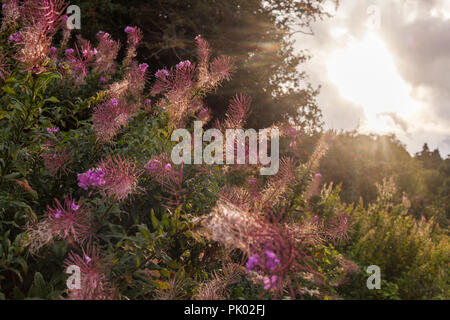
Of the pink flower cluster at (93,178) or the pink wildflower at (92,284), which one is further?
the pink flower cluster at (93,178)

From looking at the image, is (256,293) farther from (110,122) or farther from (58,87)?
(58,87)

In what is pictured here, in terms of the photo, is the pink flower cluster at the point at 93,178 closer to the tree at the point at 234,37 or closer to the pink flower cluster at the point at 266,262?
the pink flower cluster at the point at 266,262

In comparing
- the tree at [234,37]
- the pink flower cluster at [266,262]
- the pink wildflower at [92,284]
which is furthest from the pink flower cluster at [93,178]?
the tree at [234,37]

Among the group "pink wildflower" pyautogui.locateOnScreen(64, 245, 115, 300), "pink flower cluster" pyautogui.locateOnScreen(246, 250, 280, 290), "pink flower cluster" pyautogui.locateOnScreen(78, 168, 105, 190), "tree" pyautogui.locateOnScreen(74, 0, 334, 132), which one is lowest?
"pink wildflower" pyautogui.locateOnScreen(64, 245, 115, 300)

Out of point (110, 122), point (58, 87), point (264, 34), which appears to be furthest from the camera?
point (264, 34)

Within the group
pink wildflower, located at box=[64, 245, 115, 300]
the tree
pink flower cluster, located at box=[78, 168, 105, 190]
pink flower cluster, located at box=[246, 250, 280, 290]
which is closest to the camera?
pink flower cluster, located at box=[246, 250, 280, 290]

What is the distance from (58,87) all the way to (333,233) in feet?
11.0

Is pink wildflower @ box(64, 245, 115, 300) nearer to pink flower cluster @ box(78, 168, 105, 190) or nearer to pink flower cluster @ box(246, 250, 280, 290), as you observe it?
pink flower cluster @ box(78, 168, 105, 190)

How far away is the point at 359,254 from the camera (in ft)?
17.3

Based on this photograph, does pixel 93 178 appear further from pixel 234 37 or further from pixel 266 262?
pixel 234 37

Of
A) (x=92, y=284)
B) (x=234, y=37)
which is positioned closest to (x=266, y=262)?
(x=92, y=284)

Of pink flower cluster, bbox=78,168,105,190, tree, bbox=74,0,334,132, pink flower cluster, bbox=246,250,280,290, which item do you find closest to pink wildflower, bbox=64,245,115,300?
pink flower cluster, bbox=78,168,105,190

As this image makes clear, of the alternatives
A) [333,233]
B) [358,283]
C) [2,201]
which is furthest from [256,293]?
[358,283]

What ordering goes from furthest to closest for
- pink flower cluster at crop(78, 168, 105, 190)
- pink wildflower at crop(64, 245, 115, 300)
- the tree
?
the tree → pink flower cluster at crop(78, 168, 105, 190) → pink wildflower at crop(64, 245, 115, 300)
